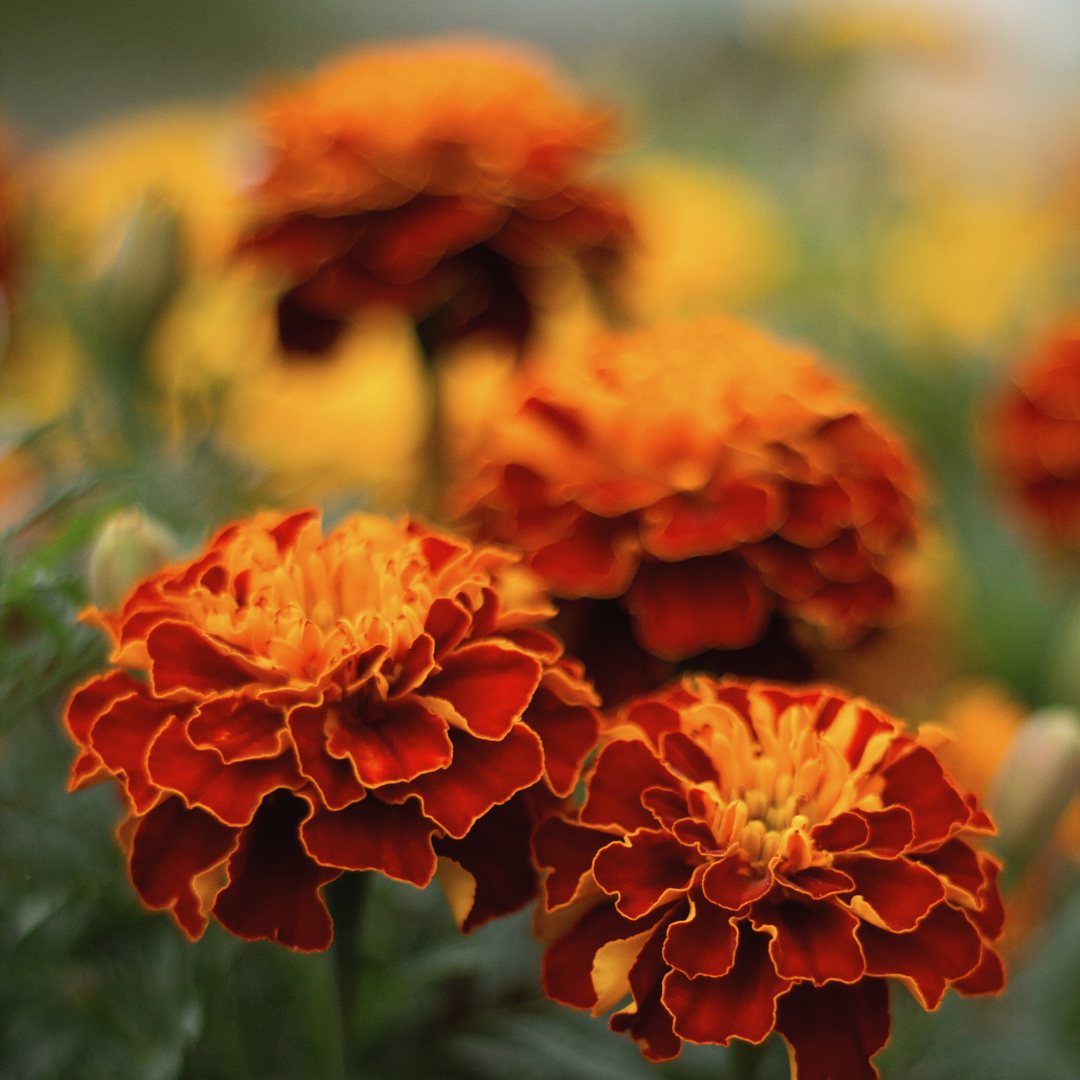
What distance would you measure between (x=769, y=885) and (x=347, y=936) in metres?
0.10

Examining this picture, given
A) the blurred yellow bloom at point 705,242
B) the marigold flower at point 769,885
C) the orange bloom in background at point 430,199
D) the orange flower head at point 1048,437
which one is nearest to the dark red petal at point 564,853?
the marigold flower at point 769,885

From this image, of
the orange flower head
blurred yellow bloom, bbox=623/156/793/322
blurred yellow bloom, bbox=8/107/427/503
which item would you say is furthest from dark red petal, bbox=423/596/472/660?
blurred yellow bloom, bbox=623/156/793/322

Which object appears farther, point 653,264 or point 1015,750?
point 653,264

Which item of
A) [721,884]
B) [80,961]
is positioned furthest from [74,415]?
[721,884]

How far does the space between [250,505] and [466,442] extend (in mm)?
102

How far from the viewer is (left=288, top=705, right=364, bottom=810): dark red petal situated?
0.23 meters

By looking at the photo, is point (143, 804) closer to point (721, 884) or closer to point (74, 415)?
point (721, 884)

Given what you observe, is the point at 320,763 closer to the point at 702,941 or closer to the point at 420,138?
the point at 702,941

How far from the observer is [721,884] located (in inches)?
9.4

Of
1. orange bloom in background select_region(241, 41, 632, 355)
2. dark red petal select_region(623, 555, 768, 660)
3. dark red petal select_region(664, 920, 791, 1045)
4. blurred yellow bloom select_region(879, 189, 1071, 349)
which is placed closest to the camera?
dark red petal select_region(664, 920, 791, 1045)

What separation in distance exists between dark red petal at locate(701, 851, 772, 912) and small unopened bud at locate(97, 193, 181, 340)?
323 millimetres

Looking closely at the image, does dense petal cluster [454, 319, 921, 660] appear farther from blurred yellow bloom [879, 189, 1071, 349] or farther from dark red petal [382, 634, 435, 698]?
blurred yellow bloom [879, 189, 1071, 349]

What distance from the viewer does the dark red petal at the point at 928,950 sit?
0.23 m

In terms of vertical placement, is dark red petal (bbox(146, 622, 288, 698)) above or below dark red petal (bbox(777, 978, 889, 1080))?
above
